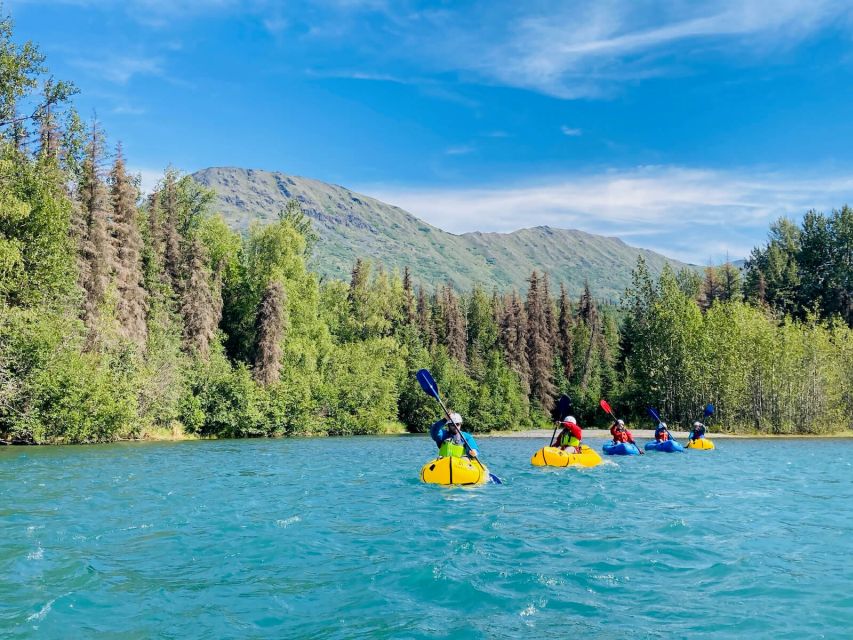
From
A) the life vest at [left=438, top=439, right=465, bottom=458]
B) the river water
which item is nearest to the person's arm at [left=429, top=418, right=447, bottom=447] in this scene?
the life vest at [left=438, top=439, right=465, bottom=458]

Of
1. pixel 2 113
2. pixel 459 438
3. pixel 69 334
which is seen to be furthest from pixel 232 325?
pixel 459 438

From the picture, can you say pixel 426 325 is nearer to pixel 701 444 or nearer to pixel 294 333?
pixel 294 333

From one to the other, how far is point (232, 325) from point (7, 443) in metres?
27.6

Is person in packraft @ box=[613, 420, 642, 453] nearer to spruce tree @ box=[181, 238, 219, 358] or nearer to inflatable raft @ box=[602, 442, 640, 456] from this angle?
inflatable raft @ box=[602, 442, 640, 456]

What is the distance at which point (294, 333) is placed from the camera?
5722 centimetres

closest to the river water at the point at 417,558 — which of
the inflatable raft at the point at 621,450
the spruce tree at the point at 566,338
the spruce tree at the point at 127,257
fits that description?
the inflatable raft at the point at 621,450

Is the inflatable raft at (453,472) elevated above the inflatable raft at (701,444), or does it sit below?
above

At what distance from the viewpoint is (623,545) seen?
468 inches

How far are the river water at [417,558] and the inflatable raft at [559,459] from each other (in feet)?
6.10

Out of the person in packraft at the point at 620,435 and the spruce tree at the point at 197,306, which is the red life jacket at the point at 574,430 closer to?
the person in packraft at the point at 620,435

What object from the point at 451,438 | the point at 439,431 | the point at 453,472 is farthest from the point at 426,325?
the point at 453,472

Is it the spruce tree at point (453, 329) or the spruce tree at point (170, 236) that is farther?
the spruce tree at point (453, 329)

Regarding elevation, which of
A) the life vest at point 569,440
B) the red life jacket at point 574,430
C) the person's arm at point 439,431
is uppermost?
the person's arm at point 439,431

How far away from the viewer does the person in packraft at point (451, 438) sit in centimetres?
1862
